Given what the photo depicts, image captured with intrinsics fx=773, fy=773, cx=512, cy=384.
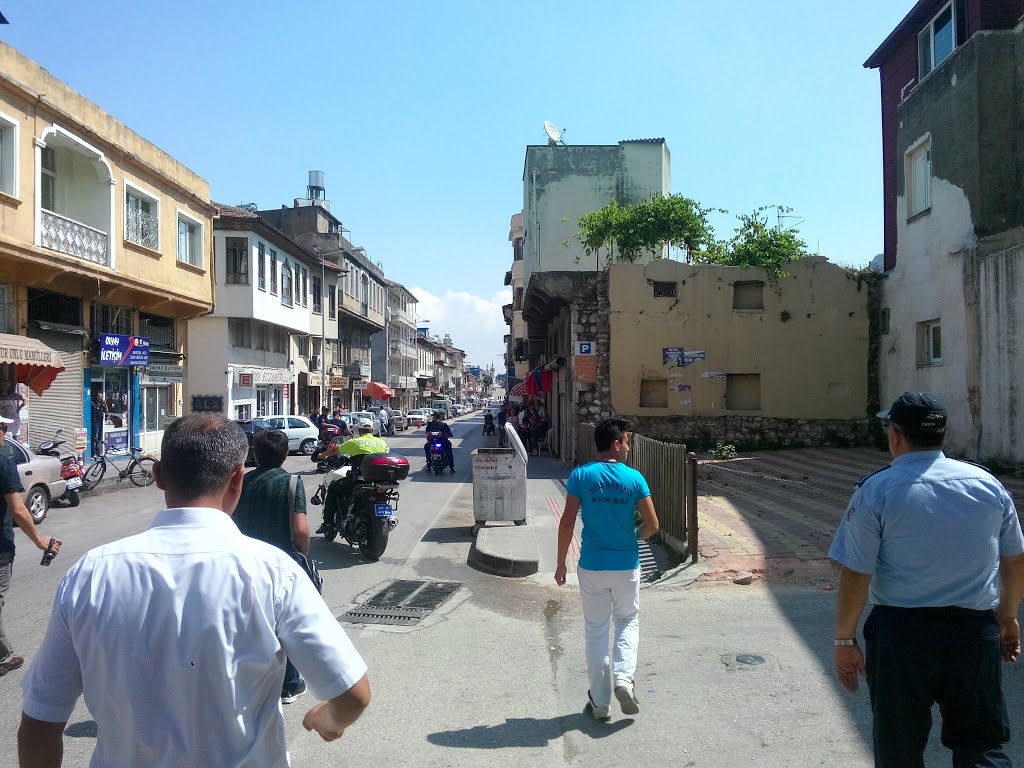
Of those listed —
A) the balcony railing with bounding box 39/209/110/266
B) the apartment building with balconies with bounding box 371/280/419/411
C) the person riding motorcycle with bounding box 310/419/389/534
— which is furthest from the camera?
the apartment building with balconies with bounding box 371/280/419/411

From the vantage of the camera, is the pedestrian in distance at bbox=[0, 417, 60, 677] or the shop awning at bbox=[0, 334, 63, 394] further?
the shop awning at bbox=[0, 334, 63, 394]

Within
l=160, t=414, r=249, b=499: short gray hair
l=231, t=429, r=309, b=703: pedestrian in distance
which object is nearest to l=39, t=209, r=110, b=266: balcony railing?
l=231, t=429, r=309, b=703: pedestrian in distance

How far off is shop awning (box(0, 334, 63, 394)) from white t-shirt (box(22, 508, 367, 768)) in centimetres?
1733

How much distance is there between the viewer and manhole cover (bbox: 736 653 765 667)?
553cm

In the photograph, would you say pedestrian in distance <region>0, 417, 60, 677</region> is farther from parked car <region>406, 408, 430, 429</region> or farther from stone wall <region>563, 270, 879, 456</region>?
parked car <region>406, 408, 430, 429</region>

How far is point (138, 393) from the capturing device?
2416cm

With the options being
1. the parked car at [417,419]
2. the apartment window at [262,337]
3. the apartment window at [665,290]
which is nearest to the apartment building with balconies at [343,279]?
the parked car at [417,419]

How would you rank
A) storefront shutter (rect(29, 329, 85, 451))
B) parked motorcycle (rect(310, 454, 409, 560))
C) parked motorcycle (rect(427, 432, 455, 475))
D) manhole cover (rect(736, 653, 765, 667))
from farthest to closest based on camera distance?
parked motorcycle (rect(427, 432, 455, 475)) → storefront shutter (rect(29, 329, 85, 451)) → parked motorcycle (rect(310, 454, 409, 560)) → manhole cover (rect(736, 653, 765, 667))

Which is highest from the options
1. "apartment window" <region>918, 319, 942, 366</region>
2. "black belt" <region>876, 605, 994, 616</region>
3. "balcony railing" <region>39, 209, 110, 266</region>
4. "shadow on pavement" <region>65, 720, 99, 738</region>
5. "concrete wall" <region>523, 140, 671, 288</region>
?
"concrete wall" <region>523, 140, 671, 288</region>

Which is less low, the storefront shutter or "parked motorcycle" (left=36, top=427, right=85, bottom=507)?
the storefront shutter

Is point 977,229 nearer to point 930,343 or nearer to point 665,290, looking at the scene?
point 930,343

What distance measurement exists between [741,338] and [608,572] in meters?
18.4

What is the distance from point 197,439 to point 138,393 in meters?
24.4

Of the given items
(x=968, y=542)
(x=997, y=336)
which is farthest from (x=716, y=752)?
(x=997, y=336)
